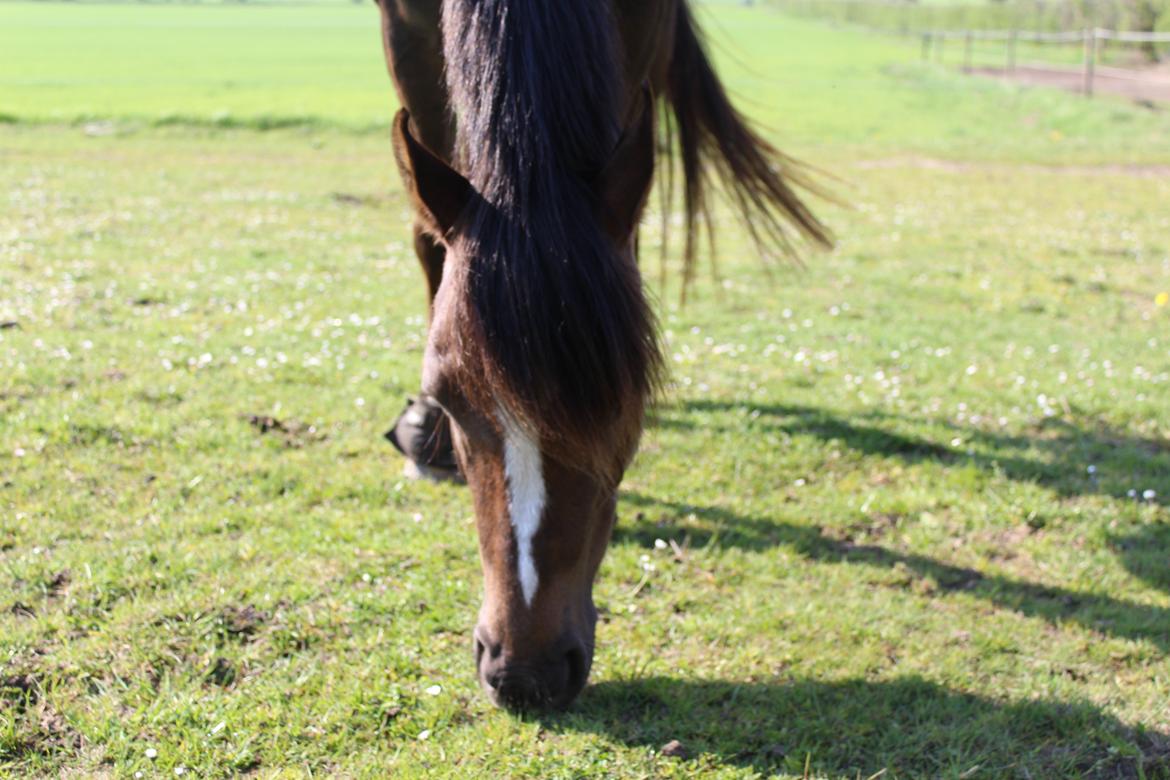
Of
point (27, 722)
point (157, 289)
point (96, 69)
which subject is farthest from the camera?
point (96, 69)

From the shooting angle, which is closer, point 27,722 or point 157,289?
point 27,722

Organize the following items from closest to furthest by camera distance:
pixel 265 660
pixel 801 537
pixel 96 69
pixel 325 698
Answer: pixel 325 698 < pixel 265 660 < pixel 801 537 < pixel 96 69

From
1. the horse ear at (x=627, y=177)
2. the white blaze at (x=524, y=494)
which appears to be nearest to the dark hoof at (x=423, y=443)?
the white blaze at (x=524, y=494)

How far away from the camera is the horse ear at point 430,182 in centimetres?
259

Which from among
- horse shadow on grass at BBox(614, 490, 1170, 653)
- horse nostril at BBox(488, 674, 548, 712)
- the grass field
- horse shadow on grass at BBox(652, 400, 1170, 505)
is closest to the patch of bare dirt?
the grass field

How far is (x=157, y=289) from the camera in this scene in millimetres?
8180

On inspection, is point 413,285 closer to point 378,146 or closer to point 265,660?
point 265,660

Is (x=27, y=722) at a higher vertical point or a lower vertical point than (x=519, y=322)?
lower

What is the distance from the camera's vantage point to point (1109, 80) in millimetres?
27828

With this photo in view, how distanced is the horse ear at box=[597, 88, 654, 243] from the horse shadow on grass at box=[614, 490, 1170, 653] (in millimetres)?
2031

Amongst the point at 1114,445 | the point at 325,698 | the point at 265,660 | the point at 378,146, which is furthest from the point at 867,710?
the point at 378,146

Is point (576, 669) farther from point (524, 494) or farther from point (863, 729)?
point (863, 729)

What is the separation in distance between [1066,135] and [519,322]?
2249 centimetres

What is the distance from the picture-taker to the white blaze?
254 centimetres
